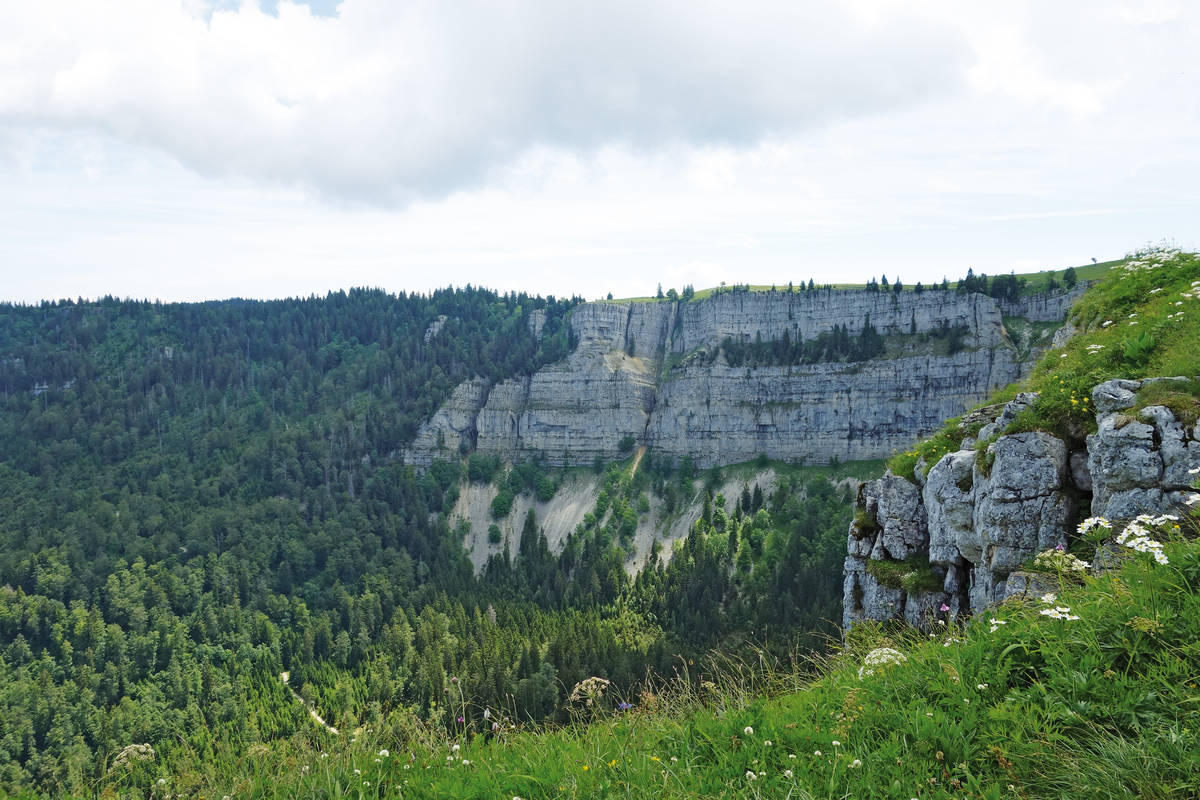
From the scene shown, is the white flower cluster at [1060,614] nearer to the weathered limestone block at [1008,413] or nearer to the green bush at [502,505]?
the weathered limestone block at [1008,413]

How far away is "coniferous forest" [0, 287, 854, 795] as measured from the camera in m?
83.9

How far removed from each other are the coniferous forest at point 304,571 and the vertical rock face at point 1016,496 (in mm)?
29593

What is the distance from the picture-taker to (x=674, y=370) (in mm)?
166625

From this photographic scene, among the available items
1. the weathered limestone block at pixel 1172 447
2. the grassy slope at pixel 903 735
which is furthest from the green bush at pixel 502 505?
the grassy slope at pixel 903 735

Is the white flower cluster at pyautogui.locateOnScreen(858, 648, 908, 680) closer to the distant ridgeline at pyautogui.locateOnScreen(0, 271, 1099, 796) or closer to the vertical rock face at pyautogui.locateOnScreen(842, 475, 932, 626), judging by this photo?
the vertical rock face at pyautogui.locateOnScreen(842, 475, 932, 626)

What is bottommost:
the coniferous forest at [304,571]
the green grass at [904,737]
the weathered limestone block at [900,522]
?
the coniferous forest at [304,571]

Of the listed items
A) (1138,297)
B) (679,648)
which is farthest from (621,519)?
(1138,297)

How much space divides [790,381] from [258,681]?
115 meters

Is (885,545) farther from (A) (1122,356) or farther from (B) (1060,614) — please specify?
(B) (1060,614)

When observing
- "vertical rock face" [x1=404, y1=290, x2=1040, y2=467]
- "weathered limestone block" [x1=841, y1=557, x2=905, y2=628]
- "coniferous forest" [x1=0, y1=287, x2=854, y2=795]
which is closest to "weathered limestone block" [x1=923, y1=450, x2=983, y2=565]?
"weathered limestone block" [x1=841, y1=557, x2=905, y2=628]

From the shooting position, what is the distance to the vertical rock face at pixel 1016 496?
1616 cm

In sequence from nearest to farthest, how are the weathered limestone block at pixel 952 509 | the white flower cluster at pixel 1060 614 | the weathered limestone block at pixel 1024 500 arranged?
the white flower cluster at pixel 1060 614 → the weathered limestone block at pixel 1024 500 → the weathered limestone block at pixel 952 509

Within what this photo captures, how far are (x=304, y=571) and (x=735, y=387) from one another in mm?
98957

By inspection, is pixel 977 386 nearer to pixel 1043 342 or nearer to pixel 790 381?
pixel 1043 342
